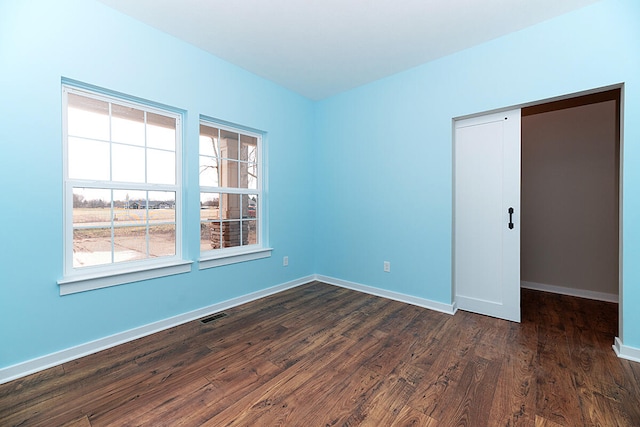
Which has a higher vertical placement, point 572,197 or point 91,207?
point 572,197

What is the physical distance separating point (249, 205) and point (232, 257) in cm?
71

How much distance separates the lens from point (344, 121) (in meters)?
3.78

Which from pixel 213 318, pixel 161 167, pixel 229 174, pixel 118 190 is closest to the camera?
→ pixel 118 190

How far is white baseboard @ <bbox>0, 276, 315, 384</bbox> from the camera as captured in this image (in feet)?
5.99

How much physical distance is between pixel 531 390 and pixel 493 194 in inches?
69.1

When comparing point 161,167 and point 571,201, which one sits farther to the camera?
point 571,201

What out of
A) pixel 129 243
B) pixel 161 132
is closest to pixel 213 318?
pixel 129 243

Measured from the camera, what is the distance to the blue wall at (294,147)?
6.11 ft

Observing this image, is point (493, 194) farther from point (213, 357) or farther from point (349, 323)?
point (213, 357)

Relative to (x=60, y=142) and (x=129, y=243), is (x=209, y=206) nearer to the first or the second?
(x=129, y=243)

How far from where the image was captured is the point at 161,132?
8.65 feet

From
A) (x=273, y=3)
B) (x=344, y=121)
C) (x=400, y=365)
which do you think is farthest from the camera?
(x=344, y=121)

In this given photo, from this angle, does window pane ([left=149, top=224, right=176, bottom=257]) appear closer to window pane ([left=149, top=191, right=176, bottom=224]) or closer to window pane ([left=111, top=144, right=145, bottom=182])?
window pane ([left=149, top=191, right=176, bottom=224])

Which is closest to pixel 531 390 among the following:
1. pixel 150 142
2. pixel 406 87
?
pixel 406 87
